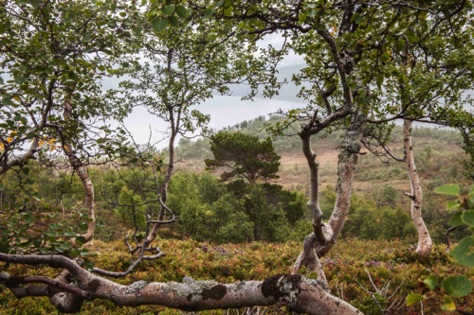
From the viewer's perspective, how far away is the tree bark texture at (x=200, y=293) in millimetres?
1938

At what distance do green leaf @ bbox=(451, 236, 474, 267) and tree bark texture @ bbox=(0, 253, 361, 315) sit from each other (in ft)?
3.46

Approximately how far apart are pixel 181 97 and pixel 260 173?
72.4 ft

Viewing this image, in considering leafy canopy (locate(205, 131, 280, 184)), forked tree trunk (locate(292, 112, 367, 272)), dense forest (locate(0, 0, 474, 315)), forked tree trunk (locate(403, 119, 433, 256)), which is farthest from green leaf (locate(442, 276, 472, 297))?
leafy canopy (locate(205, 131, 280, 184))

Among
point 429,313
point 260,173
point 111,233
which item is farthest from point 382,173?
point 429,313

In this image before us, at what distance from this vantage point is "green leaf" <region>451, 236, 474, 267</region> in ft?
3.07

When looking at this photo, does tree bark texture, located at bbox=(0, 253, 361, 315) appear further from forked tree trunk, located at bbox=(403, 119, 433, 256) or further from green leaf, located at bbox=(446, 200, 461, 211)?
forked tree trunk, located at bbox=(403, 119, 433, 256)

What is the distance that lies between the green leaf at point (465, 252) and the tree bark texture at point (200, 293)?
1056mm

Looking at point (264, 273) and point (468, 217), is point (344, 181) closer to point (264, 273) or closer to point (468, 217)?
point (264, 273)

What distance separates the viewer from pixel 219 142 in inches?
552

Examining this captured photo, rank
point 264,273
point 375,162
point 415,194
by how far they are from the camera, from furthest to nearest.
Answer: point 375,162 → point 415,194 → point 264,273

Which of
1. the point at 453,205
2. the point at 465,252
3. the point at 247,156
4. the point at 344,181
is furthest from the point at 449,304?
the point at 247,156

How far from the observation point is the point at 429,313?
7.14 metres

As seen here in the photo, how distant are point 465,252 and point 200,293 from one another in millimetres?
1768

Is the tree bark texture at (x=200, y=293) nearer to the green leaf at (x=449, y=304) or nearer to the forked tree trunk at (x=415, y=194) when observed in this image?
the green leaf at (x=449, y=304)
